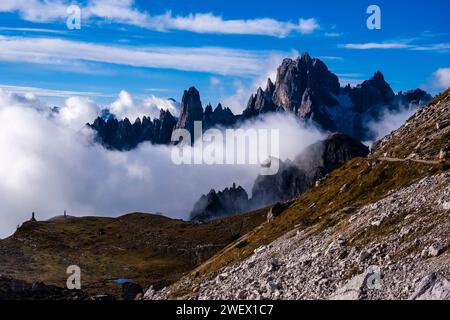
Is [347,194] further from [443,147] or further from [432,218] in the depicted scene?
[432,218]

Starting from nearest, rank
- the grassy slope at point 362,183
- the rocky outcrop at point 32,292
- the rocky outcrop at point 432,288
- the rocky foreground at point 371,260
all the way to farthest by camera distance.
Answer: the rocky outcrop at point 432,288 < the rocky foreground at point 371,260 < the grassy slope at point 362,183 < the rocky outcrop at point 32,292

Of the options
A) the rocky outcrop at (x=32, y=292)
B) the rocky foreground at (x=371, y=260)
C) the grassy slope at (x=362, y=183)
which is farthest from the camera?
the rocky outcrop at (x=32, y=292)

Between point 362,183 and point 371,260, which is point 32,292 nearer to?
point 362,183

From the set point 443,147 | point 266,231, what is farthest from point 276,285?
point 266,231

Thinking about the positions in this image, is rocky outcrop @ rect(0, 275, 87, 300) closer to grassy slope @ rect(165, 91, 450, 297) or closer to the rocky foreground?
grassy slope @ rect(165, 91, 450, 297)

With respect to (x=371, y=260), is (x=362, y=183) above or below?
above

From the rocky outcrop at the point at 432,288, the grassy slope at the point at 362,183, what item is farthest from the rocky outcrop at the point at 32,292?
the rocky outcrop at the point at 432,288

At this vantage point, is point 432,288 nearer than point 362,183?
Yes

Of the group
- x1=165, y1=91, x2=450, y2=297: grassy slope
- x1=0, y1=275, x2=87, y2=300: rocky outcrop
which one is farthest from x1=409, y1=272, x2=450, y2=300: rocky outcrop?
x1=0, y1=275, x2=87, y2=300: rocky outcrop

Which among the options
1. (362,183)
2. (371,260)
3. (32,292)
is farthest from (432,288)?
(32,292)

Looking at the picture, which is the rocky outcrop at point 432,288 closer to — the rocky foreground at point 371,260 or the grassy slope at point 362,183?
the rocky foreground at point 371,260

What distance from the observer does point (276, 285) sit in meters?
55.6
